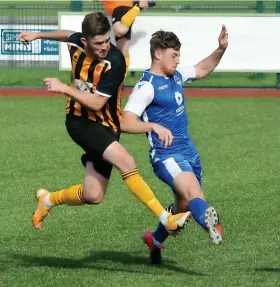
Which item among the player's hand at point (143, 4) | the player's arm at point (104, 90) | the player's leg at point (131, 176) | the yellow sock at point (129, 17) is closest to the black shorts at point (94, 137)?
the player's leg at point (131, 176)

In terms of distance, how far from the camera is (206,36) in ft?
69.8

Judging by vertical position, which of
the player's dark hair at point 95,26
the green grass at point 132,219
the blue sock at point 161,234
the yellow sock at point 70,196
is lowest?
the green grass at point 132,219

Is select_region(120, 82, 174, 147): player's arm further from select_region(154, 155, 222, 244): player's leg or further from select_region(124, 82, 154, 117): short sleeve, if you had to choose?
select_region(154, 155, 222, 244): player's leg

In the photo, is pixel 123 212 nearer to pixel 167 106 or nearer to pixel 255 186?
pixel 255 186

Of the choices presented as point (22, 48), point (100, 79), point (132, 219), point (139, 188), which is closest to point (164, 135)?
point (139, 188)

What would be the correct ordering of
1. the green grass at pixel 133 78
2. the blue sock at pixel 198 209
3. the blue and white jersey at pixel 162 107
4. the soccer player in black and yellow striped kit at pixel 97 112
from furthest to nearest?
the green grass at pixel 133 78, the blue and white jersey at pixel 162 107, the soccer player in black and yellow striped kit at pixel 97 112, the blue sock at pixel 198 209

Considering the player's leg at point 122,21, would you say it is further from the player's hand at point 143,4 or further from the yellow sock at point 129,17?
the player's hand at point 143,4

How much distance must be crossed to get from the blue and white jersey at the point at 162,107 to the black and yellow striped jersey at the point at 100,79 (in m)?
0.19

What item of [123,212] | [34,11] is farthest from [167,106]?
[34,11]

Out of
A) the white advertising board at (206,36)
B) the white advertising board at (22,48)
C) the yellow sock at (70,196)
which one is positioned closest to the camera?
the yellow sock at (70,196)

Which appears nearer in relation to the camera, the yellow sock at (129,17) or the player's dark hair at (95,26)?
the player's dark hair at (95,26)

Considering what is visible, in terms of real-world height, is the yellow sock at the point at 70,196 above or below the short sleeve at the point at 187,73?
below

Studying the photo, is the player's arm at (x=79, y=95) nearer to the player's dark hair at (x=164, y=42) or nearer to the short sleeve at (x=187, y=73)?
the player's dark hair at (x=164, y=42)

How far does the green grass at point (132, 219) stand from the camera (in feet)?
27.2
